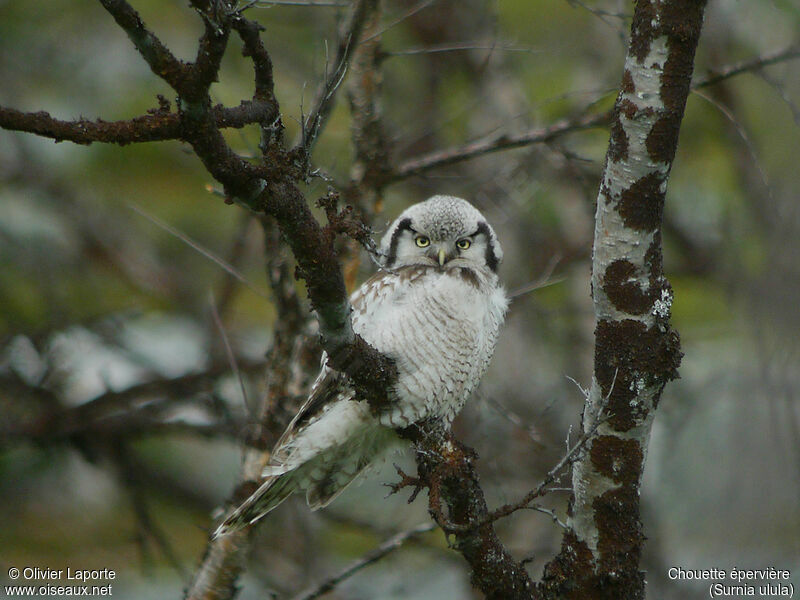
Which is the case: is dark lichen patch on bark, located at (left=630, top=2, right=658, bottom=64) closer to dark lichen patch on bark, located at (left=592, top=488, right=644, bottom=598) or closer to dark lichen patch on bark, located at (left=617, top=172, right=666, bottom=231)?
dark lichen patch on bark, located at (left=617, top=172, right=666, bottom=231)

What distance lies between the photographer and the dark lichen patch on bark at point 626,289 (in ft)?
9.34

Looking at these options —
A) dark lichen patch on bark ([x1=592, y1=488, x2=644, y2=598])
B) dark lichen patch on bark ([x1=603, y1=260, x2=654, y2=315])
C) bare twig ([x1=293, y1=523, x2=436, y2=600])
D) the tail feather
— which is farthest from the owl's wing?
dark lichen patch on bark ([x1=592, y1=488, x2=644, y2=598])

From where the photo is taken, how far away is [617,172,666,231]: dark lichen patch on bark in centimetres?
A: 275

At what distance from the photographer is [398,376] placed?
3.44 meters

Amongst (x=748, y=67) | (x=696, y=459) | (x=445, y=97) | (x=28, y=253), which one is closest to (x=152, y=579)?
(x=28, y=253)

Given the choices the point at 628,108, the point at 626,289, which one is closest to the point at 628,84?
the point at 628,108

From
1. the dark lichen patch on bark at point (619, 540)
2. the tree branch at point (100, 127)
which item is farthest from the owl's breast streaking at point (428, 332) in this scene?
the tree branch at point (100, 127)

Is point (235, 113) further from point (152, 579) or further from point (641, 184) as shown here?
point (152, 579)

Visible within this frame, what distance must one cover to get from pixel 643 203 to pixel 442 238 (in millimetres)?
1517

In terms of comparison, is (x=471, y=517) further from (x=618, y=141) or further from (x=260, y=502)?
(x=618, y=141)

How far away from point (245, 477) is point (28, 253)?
391 centimetres

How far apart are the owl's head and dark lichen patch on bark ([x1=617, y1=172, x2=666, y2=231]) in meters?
1.34

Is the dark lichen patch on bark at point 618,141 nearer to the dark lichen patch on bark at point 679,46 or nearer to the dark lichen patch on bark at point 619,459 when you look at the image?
the dark lichen patch on bark at point 679,46

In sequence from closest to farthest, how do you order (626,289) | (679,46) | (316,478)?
(679,46) → (626,289) → (316,478)
